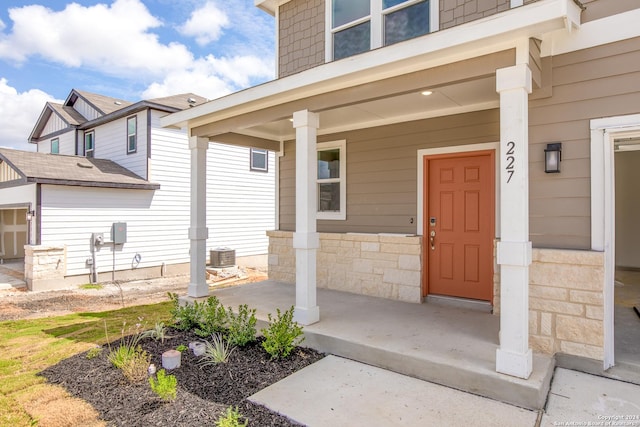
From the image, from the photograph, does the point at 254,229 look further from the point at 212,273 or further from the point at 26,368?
the point at 26,368

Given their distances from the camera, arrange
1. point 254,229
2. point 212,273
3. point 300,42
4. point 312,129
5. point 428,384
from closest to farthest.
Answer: point 428,384 → point 312,129 → point 300,42 → point 212,273 → point 254,229

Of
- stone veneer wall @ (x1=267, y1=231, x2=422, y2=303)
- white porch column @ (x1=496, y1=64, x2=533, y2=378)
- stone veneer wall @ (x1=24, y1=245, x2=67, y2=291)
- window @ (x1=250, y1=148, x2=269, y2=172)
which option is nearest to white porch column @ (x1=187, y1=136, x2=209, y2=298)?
stone veneer wall @ (x1=267, y1=231, x2=422, y2=303)

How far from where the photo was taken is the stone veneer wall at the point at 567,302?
2.97 m

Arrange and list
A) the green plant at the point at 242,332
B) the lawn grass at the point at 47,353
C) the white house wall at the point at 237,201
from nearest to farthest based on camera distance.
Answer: the lawn grass at the point at 47,353 → the green plant at the point at 242,332 → the white house wall at the point at 237,201

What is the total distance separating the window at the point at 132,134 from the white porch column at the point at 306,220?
8091 mm

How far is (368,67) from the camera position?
3383 millimetres

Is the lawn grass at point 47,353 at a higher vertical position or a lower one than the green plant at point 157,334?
lower

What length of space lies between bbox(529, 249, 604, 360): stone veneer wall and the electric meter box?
924cm

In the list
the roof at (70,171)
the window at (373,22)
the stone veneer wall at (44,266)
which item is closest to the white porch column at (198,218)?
the window at (373,22)

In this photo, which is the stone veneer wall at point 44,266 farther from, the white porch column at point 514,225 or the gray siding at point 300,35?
the white porch column at point 514,225

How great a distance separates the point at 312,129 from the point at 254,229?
348 inches

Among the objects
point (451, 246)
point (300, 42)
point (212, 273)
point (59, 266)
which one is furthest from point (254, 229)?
point (451, 246)

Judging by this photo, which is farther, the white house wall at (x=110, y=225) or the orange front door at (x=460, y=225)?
the white house wall at (x=110, y=225)

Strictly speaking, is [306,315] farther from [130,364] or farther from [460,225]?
[460,225]
